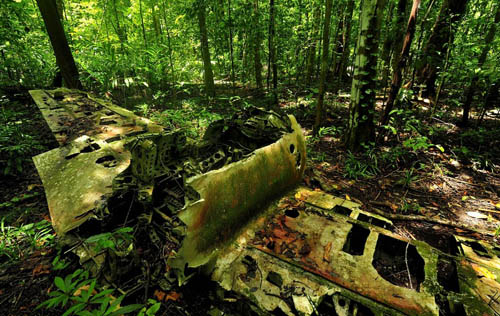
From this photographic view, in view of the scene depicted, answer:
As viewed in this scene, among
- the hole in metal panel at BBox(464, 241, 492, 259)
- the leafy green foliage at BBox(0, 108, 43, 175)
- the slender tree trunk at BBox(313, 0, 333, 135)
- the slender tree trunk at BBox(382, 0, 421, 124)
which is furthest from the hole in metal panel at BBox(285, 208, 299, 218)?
the leafy green foliage at BBox(0, 108, 43, 175)

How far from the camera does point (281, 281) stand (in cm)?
220

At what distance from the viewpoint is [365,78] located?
197 inches

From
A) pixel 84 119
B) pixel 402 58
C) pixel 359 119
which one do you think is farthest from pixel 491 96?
pixel 84 119

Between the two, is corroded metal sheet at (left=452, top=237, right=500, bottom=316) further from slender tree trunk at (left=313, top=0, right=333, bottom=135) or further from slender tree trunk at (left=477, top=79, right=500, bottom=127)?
slender tree trunk at (left=477, top=79, right=500, bottom=127)

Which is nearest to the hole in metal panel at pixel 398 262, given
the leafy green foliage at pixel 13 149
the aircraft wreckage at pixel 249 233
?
the aircraft wreckage at pixel 249 233

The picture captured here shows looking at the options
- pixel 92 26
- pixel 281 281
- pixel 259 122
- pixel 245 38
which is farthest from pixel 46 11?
pixel 281 281

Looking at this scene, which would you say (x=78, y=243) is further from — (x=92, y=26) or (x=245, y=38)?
(x=92, y=26)

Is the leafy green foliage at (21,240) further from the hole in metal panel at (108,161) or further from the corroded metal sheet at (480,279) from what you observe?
the corroded metal sheet at (480,279)

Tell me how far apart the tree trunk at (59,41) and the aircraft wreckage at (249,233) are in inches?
172

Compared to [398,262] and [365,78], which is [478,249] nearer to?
[398,262]

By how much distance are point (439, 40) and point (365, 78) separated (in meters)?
3.45

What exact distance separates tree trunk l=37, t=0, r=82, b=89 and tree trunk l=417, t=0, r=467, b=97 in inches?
372

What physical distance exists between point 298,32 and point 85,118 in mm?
7863

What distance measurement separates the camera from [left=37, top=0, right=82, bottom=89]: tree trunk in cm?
664
